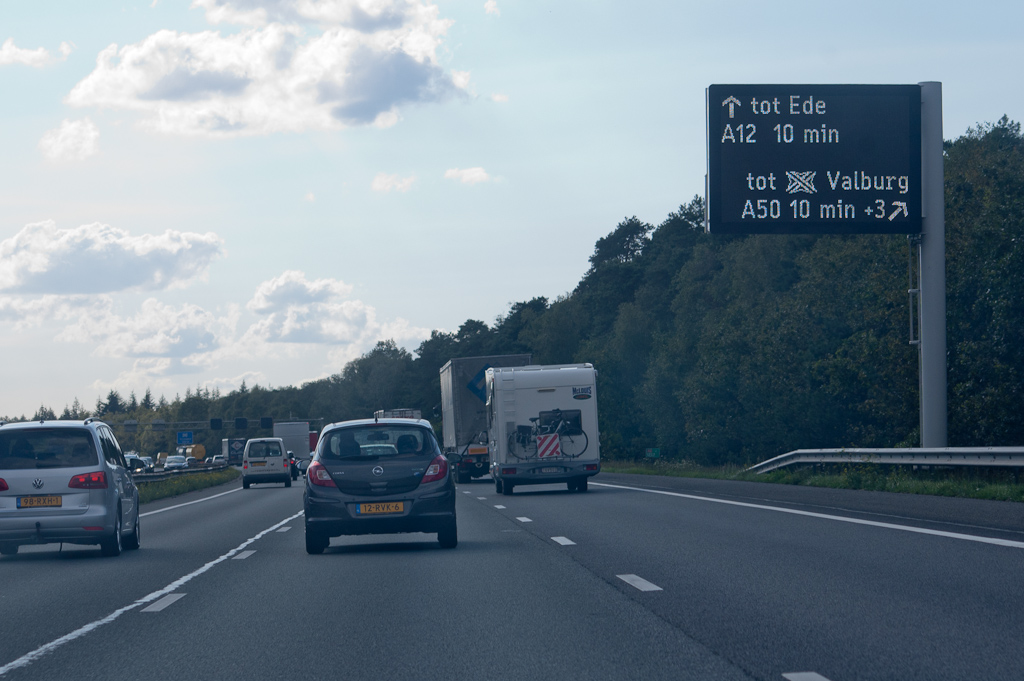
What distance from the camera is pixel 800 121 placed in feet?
72.7

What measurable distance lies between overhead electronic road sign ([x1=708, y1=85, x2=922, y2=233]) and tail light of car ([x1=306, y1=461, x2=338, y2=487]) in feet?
32.3

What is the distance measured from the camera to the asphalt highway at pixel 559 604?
6.70 meters

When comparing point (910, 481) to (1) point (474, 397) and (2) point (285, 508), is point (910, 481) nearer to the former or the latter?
(2) point (285, 508)

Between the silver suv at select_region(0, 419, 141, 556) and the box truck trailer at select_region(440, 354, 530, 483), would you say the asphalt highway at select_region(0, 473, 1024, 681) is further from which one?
the box truck trailer at select_region(440, 354, 530, 483)

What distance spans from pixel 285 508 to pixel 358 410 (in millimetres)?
165484

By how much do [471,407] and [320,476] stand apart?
25664 millimetres

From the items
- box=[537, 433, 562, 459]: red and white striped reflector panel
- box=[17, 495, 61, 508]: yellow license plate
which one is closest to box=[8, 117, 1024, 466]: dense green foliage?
box=[537, 433, 562, 459]: red and white striped reflector panel

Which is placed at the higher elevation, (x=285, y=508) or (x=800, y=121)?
(x=800, y=121)

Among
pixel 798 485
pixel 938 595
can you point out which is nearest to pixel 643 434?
pixel 798 485

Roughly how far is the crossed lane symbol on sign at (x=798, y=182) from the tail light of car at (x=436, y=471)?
10.1 m

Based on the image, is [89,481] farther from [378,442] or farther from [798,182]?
[798,182]

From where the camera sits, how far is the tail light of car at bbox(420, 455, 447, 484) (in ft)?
47.4

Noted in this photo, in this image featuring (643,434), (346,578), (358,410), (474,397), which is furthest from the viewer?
(358,410)

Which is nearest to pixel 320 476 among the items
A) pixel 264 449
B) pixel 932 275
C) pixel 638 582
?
pixel 638 582
